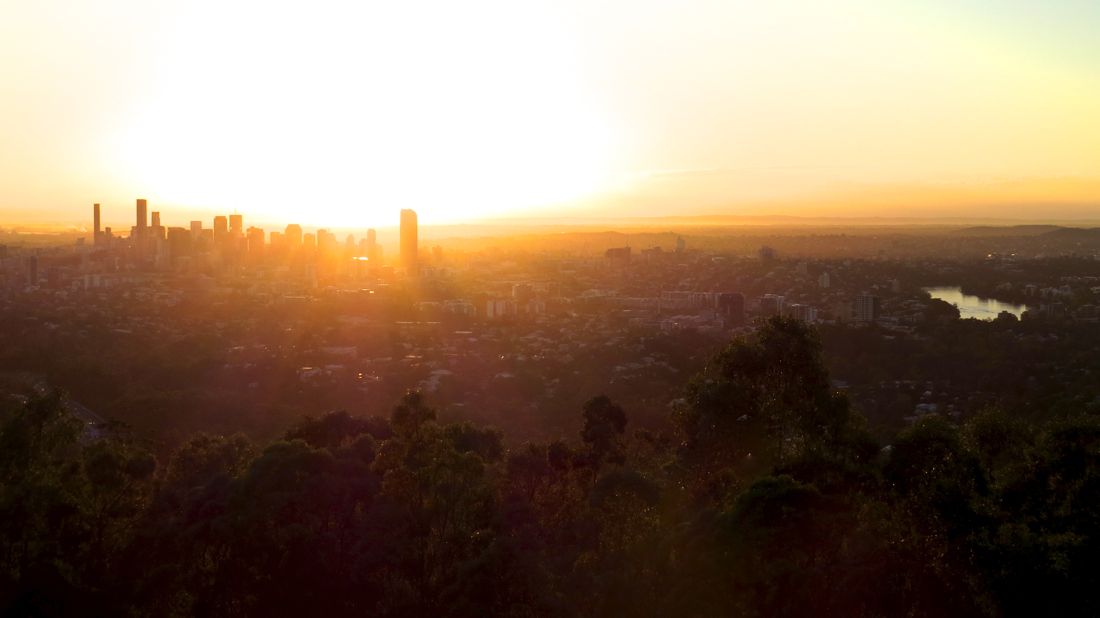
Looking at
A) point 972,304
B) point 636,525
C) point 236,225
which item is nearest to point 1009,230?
point 972,304

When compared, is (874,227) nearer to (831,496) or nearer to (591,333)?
(591,333)

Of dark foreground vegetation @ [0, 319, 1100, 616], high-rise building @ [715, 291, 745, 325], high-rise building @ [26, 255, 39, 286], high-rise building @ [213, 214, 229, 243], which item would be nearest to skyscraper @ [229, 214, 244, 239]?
high-rise building @ [213, 214, 229, 243]

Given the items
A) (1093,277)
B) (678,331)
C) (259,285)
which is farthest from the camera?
(259,285)

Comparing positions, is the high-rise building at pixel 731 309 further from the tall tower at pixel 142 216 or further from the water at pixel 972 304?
the tall tower at pixel 142 216

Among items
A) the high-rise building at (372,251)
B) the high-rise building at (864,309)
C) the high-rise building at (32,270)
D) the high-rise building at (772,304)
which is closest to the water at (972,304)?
the high-rise building at (864,309)

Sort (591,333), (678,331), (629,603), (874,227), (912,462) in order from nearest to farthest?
(629,603), (912,462), (678,331), (591,333), (874,227)

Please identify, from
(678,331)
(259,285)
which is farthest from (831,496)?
(259,285)
